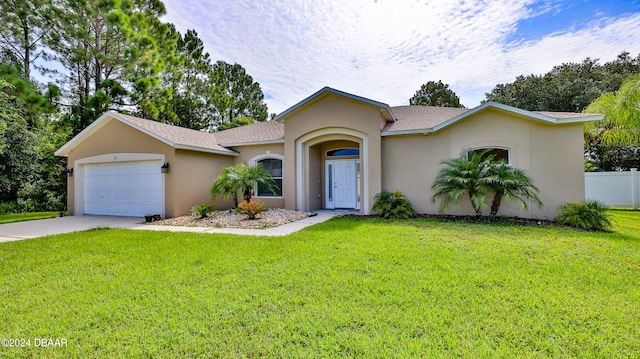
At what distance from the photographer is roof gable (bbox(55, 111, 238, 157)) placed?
38.1ft

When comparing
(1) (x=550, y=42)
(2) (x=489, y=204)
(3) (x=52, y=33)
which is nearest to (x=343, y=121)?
(2) (x=489, y=204)

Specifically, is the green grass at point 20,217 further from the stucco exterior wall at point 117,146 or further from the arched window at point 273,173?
the arched window at point 273,173

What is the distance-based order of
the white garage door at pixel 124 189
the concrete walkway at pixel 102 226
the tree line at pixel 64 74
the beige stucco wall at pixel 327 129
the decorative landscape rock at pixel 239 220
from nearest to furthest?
1. the concrete walkway at pixel 102 226
2. the decorative landscape rock at pixel 239 220
3. the beige stucco wall at pixel 327 129
4. the white garage door at pixel 124 189
5. the tree line at pixel 64 74

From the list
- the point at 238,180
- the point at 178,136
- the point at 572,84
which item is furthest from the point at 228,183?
the point at 572,84

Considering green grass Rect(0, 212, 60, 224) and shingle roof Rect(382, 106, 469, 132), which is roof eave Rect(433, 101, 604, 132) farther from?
green grass Rect(0, 212, 60, 224)

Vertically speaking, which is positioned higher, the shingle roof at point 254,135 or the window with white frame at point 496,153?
the shingle roof at point 254,135

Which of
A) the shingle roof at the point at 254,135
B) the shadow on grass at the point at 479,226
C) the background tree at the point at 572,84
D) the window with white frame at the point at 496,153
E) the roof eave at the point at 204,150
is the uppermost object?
the background tree at the point at 572,84

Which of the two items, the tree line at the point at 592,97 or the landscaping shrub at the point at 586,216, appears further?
the tree line at the point at 592,97

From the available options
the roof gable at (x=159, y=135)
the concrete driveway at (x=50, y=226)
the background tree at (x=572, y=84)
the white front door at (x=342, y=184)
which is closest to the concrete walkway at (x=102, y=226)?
the concrete driveway at (x=50, y=226)

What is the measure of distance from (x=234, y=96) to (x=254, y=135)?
1802cm

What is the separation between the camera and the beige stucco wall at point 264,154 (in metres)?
13.3

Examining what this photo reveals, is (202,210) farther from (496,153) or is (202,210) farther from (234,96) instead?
(234,96)

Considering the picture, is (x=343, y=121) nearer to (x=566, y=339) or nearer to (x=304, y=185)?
(x=304, y=185)

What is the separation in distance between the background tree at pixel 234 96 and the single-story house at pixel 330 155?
14543 mm
